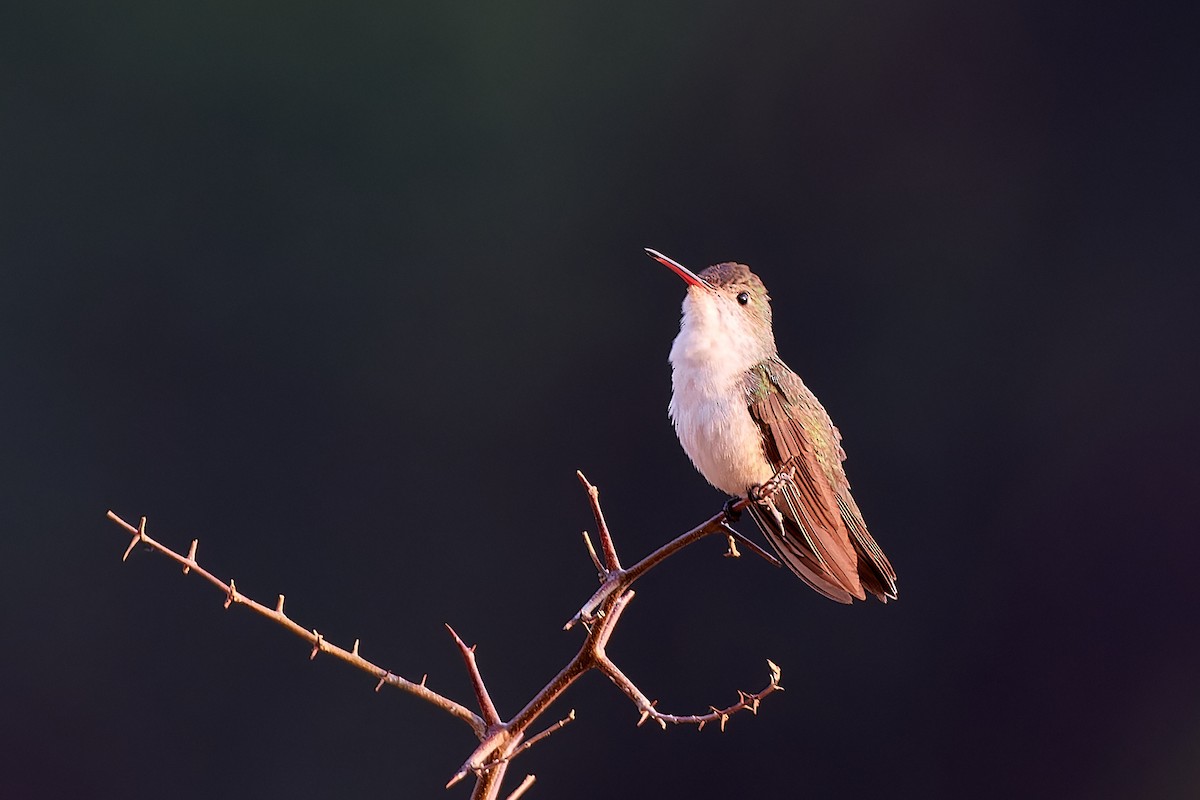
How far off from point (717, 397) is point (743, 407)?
2 centimetres

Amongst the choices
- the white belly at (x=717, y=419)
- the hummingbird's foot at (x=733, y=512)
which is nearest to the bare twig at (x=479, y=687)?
the hummingbird's foot at (x=733, y=512)

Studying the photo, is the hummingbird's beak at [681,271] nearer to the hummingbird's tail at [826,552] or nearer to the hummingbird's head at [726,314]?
the hummingbird's head at [726,314]

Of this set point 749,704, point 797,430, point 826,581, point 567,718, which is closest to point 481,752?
point 567,718

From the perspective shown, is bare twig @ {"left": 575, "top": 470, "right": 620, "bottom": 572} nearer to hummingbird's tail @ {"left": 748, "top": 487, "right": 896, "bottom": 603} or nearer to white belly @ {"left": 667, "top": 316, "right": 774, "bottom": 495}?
hummingbird's tail @ {"left": 748, "top": 487, "right": 896, "bottom": 603}

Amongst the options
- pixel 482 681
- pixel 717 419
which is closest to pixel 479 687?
pixel 482 681

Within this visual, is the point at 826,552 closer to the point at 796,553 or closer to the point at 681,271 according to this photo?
the point at 796,553

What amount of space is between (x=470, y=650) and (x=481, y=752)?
0.22 feet

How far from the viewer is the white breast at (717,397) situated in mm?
957

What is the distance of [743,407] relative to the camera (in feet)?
3.15

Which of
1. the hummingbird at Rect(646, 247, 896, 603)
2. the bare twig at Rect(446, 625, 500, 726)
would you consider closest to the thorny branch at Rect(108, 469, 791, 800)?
the bare twig at Rect(446, 625, 500, 726)

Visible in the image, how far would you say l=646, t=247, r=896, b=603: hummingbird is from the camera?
2.97ft

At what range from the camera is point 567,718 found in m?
0.60

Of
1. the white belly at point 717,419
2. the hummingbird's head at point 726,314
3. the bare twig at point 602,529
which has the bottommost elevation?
the bare twig at point 602,529

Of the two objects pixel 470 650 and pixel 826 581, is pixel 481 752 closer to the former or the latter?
pixel 470 650
